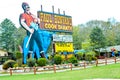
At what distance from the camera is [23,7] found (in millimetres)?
39344

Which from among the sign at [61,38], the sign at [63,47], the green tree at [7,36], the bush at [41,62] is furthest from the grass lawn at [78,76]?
the green tree at [7,36]

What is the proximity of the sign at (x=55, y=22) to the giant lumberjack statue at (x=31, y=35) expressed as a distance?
39.0 inches

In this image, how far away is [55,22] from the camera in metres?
43.6

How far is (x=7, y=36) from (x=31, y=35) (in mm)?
44020

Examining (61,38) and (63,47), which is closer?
(61,38)

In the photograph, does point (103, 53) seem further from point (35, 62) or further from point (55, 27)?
point (35, 62)

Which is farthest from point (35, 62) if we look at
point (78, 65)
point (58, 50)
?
point (58, 50)

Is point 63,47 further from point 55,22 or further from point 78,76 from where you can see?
point 78,76

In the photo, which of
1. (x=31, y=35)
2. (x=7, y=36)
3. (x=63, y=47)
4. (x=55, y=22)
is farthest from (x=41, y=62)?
(x=7, y=36)

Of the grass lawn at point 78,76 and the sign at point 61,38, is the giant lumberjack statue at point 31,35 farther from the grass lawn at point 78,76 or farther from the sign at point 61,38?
the grass lawn at point 78,76

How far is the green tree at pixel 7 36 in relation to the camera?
8119 centimetres

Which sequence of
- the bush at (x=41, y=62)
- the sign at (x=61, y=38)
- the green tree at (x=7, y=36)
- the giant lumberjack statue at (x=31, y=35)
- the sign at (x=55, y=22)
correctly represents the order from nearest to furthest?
the bush at (x=41, y=62), the giant lumberjack statue at (x=31, y=35), the sign at (x=55, y=22), the sign at (x=61, y=38), the green tree at (x=7, y=36)

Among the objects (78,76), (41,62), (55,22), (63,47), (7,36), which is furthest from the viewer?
(7,36)

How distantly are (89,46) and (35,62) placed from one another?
43176 millimetres
